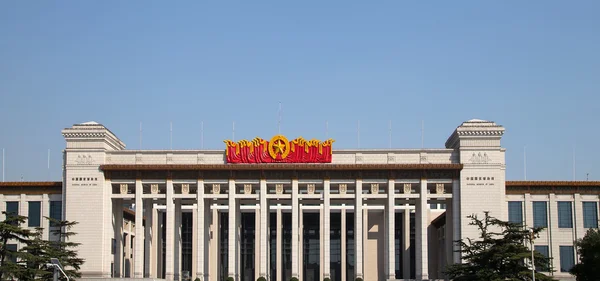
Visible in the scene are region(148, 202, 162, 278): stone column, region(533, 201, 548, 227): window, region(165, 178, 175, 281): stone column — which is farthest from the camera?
region(148, 202, 162, 278): stone column

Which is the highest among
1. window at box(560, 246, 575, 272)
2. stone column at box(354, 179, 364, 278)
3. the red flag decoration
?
the red flag decoration

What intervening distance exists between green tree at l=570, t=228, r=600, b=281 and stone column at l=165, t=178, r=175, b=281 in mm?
46765

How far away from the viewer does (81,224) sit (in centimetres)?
11438

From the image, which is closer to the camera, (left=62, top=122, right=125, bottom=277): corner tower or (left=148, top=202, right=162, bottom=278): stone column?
(left=62, top=122, right=125, bottom=277): corner tower

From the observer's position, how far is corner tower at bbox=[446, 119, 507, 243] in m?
113

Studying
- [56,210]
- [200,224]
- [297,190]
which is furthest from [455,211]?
[56,210]

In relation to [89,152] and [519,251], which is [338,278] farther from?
[519,251]

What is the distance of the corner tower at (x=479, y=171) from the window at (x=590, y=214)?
11.1 metres

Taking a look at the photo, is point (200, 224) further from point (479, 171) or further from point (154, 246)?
point (479, 171)

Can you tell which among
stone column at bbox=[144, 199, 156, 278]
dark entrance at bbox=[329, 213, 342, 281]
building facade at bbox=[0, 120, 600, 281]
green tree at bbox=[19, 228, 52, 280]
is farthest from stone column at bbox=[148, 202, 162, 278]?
dark entrance at bbox=[329, 213, 342, 281]

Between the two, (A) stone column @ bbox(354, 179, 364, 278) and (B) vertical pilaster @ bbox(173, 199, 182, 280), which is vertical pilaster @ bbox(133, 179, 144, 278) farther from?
(A) stone column @ bbox(354, 179, 364, 278)

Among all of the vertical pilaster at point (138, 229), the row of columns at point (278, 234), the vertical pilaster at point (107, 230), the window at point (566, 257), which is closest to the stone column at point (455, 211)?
the row of columns at point (278, 234)

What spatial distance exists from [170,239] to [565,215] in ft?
159

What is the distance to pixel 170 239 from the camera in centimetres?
11469
